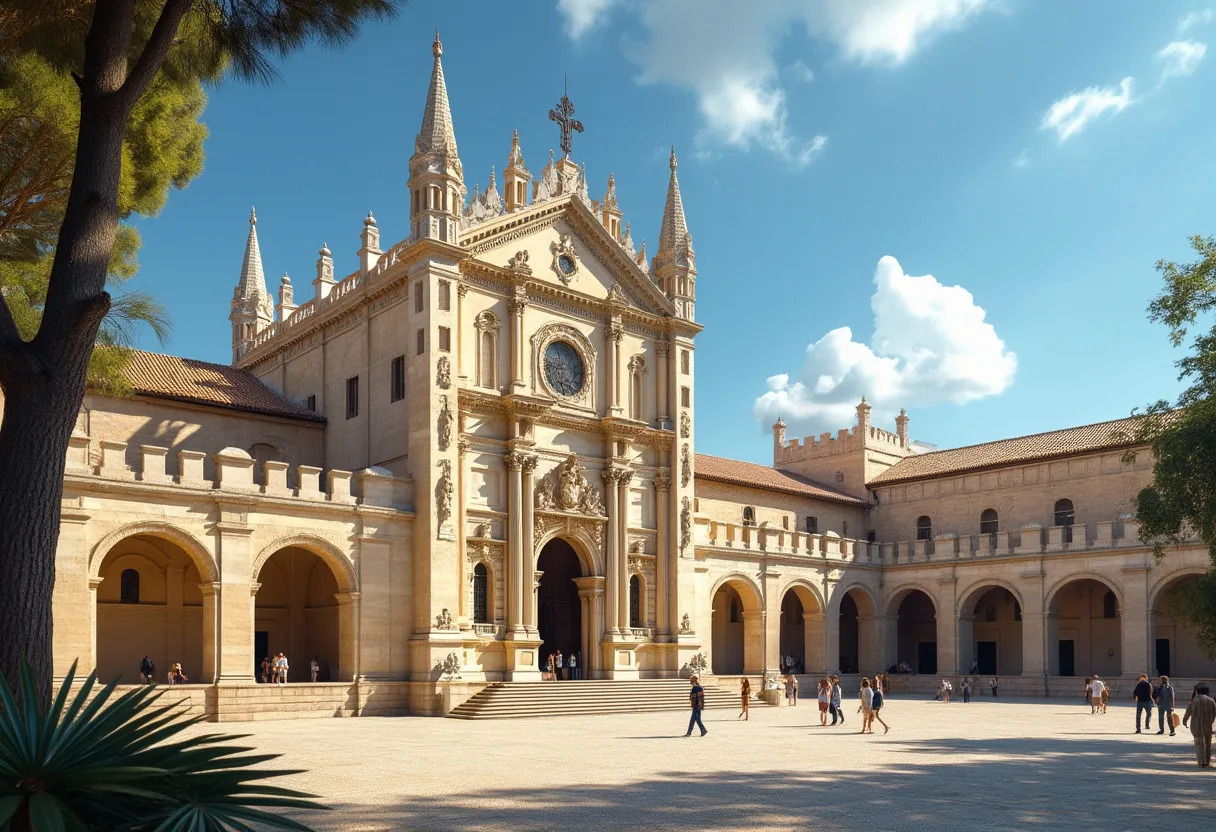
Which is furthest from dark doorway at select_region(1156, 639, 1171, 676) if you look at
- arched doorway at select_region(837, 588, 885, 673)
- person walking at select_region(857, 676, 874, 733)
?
person walking at select_region(857, 676, 874, 733)

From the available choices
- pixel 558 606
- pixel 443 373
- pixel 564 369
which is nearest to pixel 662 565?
pixel 558 606

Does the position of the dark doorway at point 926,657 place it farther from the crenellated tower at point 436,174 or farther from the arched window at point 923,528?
the crenellated tower at point 436,174

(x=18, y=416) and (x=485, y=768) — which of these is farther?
(x=485, y=768)

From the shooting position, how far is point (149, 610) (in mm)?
33656

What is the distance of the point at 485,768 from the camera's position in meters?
18.7

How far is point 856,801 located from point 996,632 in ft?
128

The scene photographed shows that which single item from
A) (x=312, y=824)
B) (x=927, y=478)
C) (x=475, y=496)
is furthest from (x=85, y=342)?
(x=927, y=478)

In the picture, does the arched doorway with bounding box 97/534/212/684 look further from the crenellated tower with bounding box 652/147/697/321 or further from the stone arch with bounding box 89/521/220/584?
the crenellated tower with bounding box 652/147/697/321

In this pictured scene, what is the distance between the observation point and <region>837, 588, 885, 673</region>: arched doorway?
50.4 meters

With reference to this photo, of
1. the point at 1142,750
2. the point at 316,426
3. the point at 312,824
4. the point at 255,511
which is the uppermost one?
the point at 316,426

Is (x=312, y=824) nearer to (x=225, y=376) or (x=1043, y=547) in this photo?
(x=225, y=376)

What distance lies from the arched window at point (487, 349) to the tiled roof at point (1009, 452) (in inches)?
989

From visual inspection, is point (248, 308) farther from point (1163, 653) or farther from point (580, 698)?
point (1163, 653)

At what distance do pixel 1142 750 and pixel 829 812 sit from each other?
40.0 feet
